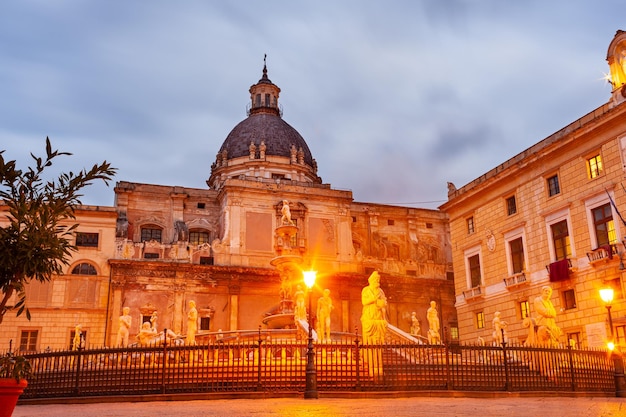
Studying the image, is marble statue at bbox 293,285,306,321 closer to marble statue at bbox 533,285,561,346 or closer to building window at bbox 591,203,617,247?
marble statue at bbox 533,285,561,346

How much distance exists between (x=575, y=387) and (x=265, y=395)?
26.9 feet

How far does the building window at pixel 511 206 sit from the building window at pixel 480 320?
17.2ft

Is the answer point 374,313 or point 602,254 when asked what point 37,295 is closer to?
point 374,313

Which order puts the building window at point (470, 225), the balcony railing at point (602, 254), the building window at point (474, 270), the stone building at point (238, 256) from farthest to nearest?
the stone building at point (238, 256)
the building window at point (470, 225)
the building window at point (474, 270)
the balcony railing at point (602, 254)

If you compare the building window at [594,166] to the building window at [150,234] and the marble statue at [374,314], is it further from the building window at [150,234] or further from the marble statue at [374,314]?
the building window at [150,234]

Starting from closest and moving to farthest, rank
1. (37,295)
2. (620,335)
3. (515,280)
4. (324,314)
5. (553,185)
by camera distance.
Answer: (620,335)
(324,314)
(553,185)
(515,280)
(37,295)

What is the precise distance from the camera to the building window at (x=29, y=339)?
35.9 meters

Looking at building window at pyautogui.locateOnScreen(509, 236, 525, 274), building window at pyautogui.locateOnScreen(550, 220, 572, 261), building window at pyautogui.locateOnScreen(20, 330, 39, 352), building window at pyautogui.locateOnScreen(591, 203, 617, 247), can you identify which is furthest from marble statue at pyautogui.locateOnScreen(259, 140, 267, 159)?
building window at pyautogui.locateOnScreen(591, 203, 617, 247)

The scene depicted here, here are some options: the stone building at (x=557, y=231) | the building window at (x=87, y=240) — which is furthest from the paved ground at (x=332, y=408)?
the building window at (x=87, y=240)

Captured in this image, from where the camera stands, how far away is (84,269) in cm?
3819

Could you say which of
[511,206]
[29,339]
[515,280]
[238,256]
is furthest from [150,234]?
[515,280]

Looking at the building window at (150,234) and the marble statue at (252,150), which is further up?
the marble statue at (252,150)

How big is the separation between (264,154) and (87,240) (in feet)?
55.3

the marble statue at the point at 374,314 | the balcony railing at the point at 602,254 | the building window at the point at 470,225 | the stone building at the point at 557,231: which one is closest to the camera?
the marble statue at the point at 374,314
